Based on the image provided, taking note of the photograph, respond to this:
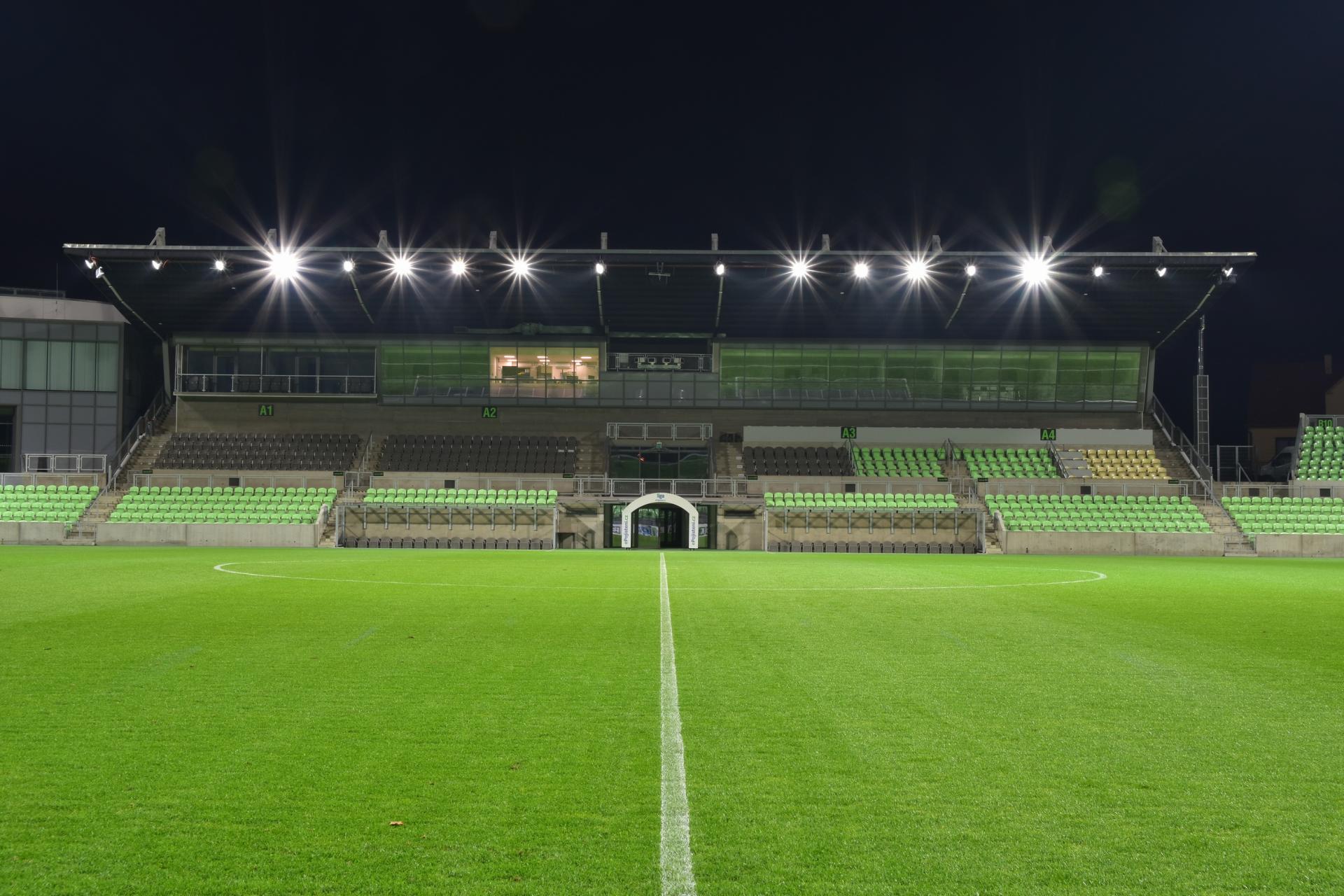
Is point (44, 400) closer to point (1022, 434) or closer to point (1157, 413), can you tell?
point (1022, 434)

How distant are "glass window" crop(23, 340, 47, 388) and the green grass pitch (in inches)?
1897

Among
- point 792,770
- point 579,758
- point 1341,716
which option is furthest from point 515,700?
point 1341,716

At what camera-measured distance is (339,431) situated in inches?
2245

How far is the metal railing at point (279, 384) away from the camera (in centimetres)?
5641

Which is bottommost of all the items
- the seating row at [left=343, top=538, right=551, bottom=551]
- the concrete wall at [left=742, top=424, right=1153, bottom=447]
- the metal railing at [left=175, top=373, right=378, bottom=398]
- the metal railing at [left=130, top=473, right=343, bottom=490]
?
the seating row at [left=343, top=538, right=551, bottom=551]

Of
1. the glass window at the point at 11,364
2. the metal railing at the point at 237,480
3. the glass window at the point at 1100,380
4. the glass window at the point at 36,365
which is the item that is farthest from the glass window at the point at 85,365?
the glass window at the point at 1100,380

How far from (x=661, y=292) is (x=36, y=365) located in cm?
3315

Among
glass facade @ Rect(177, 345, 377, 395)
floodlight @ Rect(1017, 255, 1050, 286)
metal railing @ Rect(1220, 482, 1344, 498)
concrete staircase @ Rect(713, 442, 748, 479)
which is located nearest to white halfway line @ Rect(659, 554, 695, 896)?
floodlight @ Rect(1017, 255, 1050, 286)

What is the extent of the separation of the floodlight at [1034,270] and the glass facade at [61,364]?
46.5 m

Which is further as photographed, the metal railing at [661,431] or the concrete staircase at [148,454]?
the metal railing at [661,431]

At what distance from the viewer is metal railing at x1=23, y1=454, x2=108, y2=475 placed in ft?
167

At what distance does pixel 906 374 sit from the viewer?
5728 cm

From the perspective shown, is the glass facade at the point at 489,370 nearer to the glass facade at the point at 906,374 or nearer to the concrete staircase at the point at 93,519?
the glass facade at the point at 906,374

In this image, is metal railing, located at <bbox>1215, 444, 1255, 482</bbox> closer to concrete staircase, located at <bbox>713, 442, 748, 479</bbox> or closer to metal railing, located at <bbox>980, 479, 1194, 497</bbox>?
metal railing, located at <bbox>980, 479, 1194, 497</bbox>
